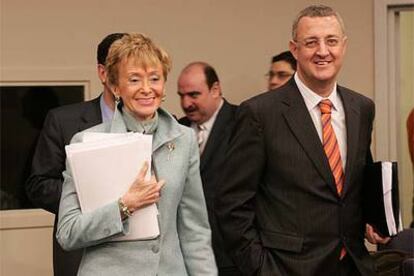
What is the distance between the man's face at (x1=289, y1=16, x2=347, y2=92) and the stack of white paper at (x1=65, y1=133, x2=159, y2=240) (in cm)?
68

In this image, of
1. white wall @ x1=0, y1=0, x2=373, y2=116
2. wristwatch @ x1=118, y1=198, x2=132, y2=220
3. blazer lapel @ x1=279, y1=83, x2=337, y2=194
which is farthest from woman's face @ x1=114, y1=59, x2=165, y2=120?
white wall @ x1=0, y1=0, x2=373, y2=116

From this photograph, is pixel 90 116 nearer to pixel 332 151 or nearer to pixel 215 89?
pixel 332 151

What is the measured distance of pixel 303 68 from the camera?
9.70ft

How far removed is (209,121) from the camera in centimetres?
454

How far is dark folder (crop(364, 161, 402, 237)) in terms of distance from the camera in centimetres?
293

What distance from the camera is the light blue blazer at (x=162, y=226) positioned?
250 centimetres

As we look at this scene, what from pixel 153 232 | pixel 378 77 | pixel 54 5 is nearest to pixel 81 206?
pixel 153 232

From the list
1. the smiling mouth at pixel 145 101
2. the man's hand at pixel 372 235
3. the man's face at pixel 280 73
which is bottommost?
the man's hand at pixel 372 235

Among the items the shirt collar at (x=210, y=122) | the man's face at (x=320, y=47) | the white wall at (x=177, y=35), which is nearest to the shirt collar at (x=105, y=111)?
the man's face at (x=320, y=47)

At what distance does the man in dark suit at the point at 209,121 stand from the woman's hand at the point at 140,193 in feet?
5.32

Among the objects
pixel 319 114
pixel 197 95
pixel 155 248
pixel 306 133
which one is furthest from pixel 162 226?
pixel 197 95

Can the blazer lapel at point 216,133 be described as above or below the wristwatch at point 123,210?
above

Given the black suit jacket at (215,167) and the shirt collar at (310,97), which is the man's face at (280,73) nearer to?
the black suit jacket at (215,167)

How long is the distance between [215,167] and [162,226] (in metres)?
1.64
